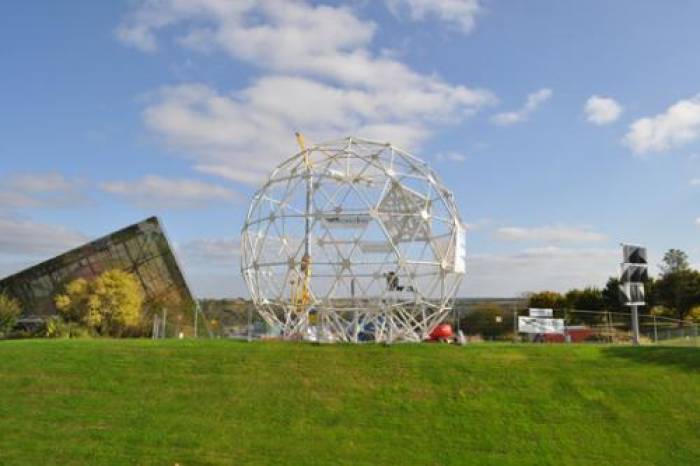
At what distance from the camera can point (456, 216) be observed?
26.0m

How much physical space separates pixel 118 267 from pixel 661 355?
40332mm

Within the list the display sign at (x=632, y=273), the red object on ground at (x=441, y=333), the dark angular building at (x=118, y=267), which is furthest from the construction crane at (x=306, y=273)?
the dark angular building at (x=118, y=267)

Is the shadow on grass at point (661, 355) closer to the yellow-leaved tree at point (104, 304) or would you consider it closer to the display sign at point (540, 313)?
the display sign at point (540, 313)

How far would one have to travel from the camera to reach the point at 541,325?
1114 inches

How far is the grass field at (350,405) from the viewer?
1377 cm

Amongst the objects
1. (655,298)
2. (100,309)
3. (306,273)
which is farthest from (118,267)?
(655,298)

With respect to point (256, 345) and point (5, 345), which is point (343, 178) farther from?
point (5, 345)

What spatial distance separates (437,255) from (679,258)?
7195 centimetres

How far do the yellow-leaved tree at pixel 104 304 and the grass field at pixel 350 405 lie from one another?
21968mm

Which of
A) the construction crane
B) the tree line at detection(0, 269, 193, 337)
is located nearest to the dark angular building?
the tree line at detection(0, 269, 193, 337)

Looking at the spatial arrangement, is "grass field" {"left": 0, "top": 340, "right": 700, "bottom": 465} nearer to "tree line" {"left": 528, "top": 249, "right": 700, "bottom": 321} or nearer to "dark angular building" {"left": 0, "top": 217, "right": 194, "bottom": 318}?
"dark angular building" {"left": 0, "top": 217, "right": 194, "bottom": 318}

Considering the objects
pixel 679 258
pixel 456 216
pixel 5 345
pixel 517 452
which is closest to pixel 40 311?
pixel 5 345

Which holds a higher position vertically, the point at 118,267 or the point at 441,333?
the point at 118,267

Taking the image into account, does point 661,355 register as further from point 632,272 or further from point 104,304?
point 104,304
